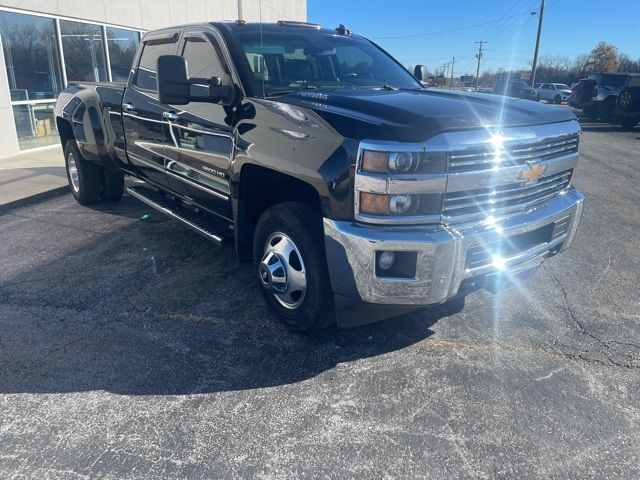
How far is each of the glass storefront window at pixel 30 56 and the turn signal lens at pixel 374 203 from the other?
911cm

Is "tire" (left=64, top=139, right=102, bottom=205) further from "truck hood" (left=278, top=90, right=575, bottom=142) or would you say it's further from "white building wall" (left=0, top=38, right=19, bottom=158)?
"truck hood" (left=278, top=90, right=575, bottom=142)

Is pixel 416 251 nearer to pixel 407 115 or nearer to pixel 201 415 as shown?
pixel 407 115

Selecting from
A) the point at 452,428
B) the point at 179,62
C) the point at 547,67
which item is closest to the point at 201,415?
the point at 452,428

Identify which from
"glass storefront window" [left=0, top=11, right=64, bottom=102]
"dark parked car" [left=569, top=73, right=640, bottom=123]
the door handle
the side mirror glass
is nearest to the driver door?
the door handle

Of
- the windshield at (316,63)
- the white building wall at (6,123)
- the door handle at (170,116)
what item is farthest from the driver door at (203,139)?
the white building wall at (6,123)

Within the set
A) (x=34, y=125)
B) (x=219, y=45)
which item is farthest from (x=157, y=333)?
(x=34, y=125)

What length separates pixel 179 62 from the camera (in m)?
→ 3.31

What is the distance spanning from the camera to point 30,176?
26.3 feet

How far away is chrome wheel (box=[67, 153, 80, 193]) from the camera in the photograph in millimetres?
6594

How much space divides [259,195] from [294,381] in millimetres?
1343

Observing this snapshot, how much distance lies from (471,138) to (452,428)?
1473 mm

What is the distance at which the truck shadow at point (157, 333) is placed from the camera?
9.62 ft

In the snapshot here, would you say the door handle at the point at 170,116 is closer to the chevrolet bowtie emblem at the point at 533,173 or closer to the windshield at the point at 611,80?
the chevrolet bowtie emblem at the point at 533,173

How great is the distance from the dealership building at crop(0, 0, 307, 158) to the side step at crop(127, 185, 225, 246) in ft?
12.7
